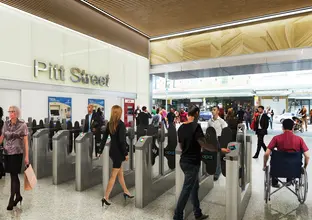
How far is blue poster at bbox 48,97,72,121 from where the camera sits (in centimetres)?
743

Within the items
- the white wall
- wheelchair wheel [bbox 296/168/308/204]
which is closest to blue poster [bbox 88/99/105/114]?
the white wall

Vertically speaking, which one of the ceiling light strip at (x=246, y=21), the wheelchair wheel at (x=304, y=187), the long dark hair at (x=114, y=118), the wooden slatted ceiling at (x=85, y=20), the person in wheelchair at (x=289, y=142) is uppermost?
the ceiling light strip at (x=246, y=21)

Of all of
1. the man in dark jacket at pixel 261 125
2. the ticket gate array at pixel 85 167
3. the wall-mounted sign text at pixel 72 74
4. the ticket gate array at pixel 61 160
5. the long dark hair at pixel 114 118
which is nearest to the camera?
the long dark hair at pixel 114 118

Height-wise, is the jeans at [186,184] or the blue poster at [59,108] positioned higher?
the blue poster at [59,108]

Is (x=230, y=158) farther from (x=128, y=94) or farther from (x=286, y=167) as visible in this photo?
(x=128, y=94)

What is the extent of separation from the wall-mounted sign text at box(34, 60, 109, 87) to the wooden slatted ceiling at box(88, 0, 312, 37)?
7.45 ft

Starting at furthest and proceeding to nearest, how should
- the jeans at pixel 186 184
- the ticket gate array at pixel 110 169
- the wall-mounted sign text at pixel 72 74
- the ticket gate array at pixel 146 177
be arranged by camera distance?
the wall-mounted sign text at pixel 72 74 < the ticket gate array at pixel 110 169 < the ticket gate array at pixel 146 177 < the jeans at pixel 186 184

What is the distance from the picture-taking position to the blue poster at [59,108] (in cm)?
743

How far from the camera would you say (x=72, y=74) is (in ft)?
26.0

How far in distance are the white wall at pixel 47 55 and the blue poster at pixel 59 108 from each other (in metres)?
0.15

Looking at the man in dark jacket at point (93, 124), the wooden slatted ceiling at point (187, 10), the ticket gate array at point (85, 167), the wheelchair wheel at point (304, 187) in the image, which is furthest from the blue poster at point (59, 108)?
the wheelchair wheel at point (304, 187)

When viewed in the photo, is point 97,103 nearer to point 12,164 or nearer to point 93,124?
point 93,124

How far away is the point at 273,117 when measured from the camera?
531 inches

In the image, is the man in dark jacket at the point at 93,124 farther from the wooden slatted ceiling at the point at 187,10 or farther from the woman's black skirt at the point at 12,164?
the wooden slatted ceiling at the point at 187,10
